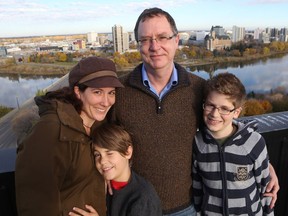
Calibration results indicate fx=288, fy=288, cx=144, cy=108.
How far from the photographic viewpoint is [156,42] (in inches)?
41.2

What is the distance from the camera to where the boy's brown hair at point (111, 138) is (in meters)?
0.90

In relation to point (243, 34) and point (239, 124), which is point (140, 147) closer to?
point (239, 124)

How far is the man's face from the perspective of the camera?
1.04m

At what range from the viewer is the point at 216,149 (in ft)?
3.34

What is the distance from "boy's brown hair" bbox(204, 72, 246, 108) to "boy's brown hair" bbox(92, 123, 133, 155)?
0.36 meters

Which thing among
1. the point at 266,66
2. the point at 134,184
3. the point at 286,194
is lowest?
the point at 266,66

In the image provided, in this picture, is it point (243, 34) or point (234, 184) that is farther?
point (243, 34)

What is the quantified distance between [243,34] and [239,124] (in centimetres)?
6600

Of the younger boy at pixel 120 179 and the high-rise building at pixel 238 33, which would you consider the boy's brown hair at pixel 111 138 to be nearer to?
the younger boy at pixel 120 179

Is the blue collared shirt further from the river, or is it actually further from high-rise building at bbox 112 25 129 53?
high-rise building at bbox 112 25 129 53

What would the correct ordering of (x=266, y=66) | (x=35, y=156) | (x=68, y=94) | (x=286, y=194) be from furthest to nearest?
(x=266, y=66), (x=286, y=194), (x=68, y=94), (x=35, y=156)

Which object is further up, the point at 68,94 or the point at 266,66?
the point at 68,94

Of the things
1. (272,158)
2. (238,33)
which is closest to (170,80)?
(272,158)

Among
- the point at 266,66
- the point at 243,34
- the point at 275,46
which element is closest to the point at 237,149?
the point at 266,66
